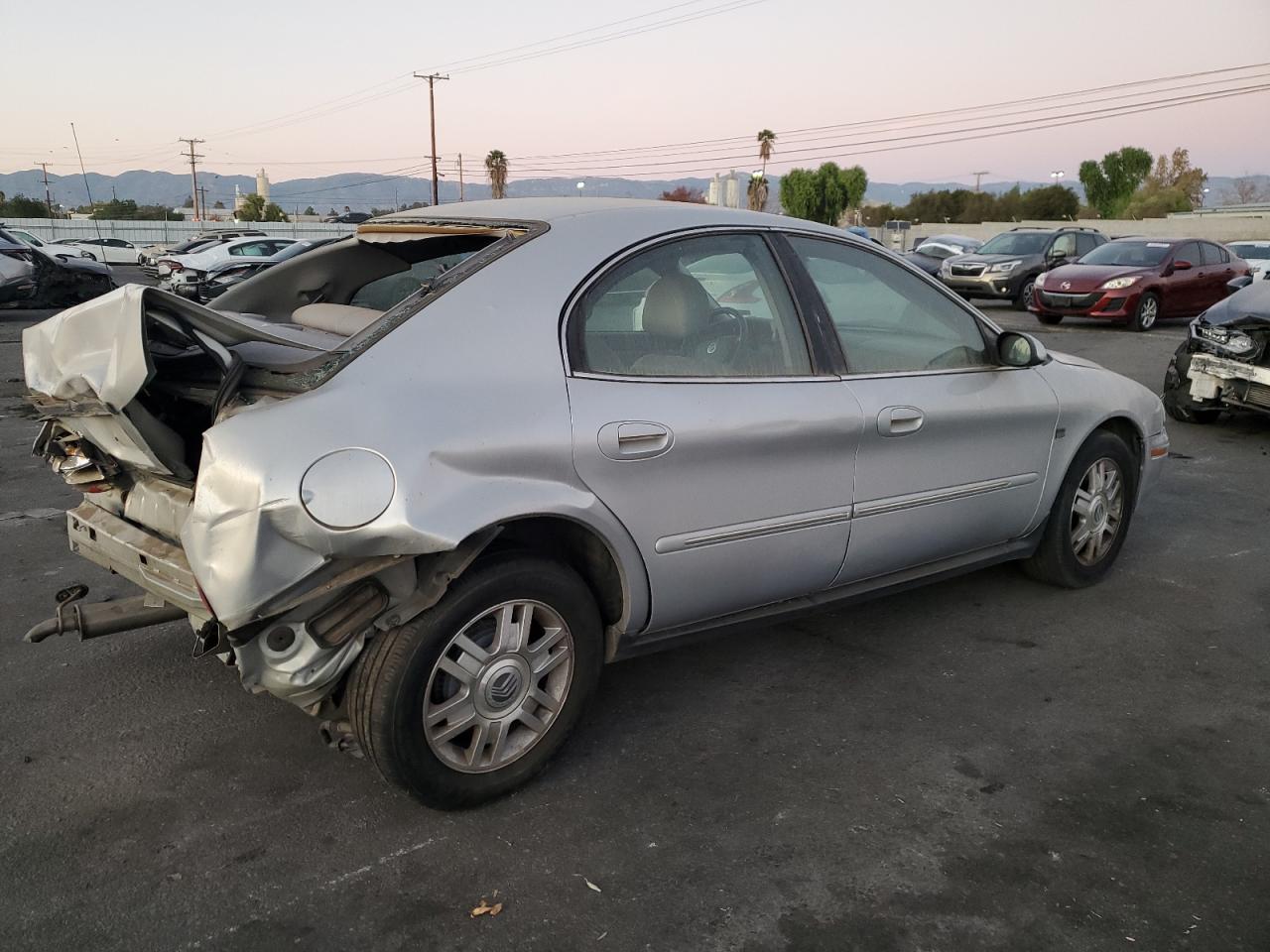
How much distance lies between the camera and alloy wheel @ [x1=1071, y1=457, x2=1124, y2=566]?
15.4ft

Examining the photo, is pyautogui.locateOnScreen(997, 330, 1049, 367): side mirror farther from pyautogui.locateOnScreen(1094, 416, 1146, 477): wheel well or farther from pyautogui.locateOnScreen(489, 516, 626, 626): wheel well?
pyautogui.locateOnScreen(489, 516, 626, 626): wheel well

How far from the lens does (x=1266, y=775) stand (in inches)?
127

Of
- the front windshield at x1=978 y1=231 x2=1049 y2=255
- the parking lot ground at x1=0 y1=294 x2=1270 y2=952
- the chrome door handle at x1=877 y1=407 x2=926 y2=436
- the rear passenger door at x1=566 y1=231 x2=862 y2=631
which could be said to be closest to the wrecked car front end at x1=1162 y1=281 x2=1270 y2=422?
the parking lot ground at x1=0 y1=294 x2=1270 y2=952

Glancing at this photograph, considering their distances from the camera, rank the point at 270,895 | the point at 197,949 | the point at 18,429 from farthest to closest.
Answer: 1. the point at 18,429
2. the point at 270,895
3. the point at 197,949

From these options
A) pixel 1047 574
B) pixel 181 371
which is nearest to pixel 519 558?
pixel 181 371

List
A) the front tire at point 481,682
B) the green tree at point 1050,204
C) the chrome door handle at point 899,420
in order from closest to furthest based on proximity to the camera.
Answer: the front tire at point 481,682, the chrome door handle at point 899,420, the green tree at point 1050,204

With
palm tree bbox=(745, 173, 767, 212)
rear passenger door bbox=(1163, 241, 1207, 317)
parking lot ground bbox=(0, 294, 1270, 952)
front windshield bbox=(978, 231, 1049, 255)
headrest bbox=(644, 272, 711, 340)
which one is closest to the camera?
parking lot ground bbox=(0, 294, 1270, 952)

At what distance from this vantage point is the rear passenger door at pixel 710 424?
305cm

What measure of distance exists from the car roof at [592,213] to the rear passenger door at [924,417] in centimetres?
21

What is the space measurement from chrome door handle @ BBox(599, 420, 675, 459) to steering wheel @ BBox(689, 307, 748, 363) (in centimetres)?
39

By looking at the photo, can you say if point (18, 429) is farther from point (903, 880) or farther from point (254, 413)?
point (903, 880)

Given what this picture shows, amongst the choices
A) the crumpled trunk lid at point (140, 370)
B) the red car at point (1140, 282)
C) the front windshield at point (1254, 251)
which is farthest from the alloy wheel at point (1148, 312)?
the crumpled trunk lid at point (140, 370)

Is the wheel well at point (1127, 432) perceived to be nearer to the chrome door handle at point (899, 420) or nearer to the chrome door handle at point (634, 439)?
the chrome door handle at point (899, 420)

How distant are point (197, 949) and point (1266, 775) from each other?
3104 millimetres
